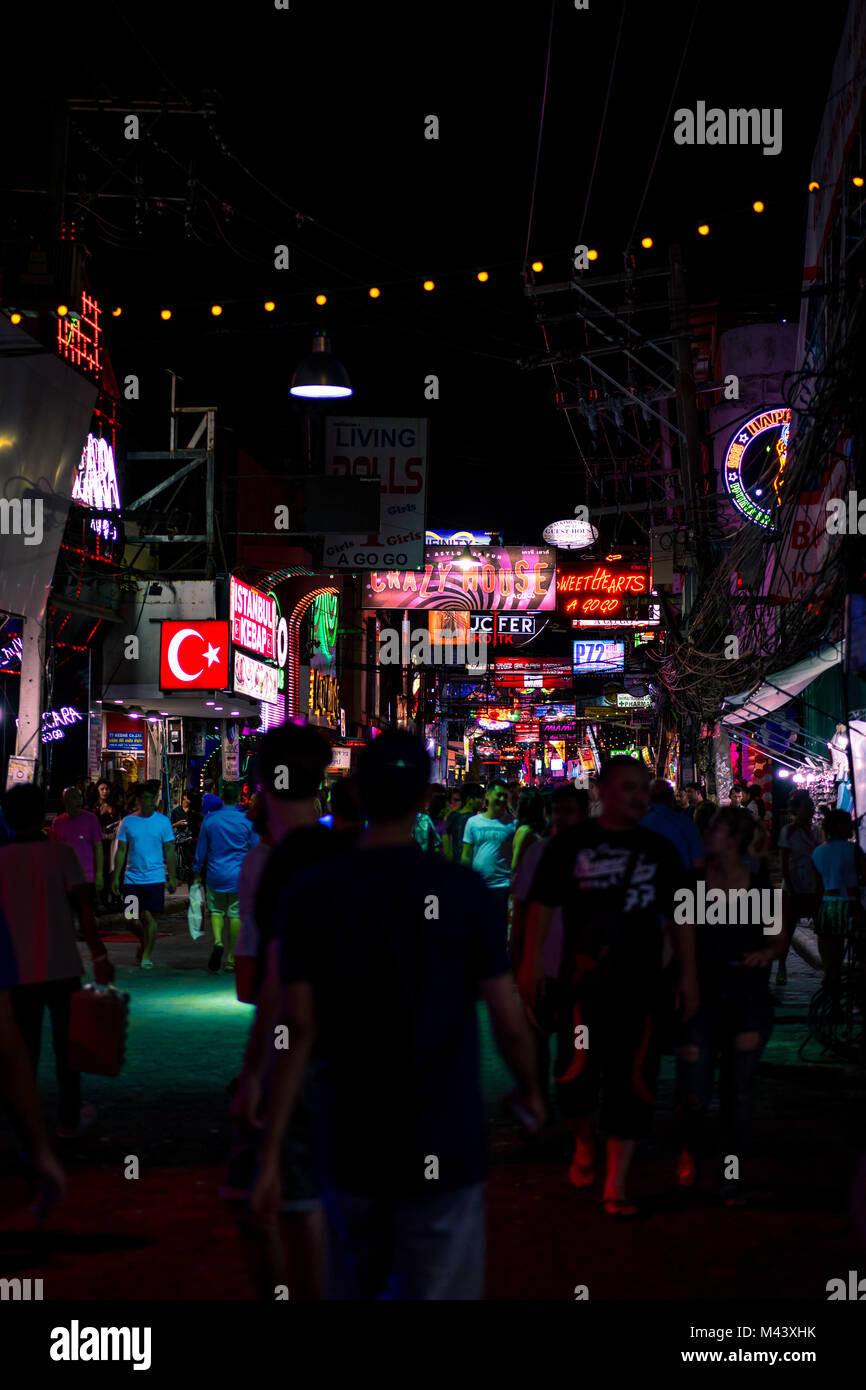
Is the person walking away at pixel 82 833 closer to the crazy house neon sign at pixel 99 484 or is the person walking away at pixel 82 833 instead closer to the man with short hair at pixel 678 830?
the man with short hair at pixel 678 830

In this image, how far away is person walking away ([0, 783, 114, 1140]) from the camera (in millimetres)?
6668

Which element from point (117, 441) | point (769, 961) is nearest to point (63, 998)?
point (769, 961)

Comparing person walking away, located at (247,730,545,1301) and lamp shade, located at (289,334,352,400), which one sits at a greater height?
lamp shade, located at (289,334,352,400)

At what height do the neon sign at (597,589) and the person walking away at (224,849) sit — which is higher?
the neon sign at (597,589)

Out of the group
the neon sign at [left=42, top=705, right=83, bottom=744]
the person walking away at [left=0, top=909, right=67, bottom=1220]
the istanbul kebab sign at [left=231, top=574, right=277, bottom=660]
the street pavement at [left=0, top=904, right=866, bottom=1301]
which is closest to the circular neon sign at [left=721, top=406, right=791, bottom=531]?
the istanbul kebab sign at [left=231, top=574, right=277, bottom=660]

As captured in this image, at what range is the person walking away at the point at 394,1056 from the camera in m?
3.20

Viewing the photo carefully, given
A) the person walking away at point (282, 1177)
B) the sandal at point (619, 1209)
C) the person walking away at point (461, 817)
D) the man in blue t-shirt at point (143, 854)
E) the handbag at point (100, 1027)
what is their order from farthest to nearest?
the person walking away at point (461, 817) → the man in blue t-shirt at point (143, 854) → the handbag at point (100, 1027) → the sandal at point (619, 1209) → the person walking away at point (282, 1177)

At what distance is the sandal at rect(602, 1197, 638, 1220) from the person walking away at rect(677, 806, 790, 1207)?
68 centimetres

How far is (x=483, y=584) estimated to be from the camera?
27.1 meters

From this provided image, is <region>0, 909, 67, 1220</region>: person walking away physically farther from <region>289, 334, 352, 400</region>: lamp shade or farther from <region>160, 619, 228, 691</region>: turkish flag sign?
<region>160, 619, 228, 691</region>: turkish flag sign

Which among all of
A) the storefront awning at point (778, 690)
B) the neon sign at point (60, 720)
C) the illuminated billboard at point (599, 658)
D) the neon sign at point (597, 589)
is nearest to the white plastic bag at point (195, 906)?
the storefront awning at point (778, 690)

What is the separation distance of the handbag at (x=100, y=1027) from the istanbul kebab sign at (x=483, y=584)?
66.4 feet

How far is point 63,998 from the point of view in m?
7.23
